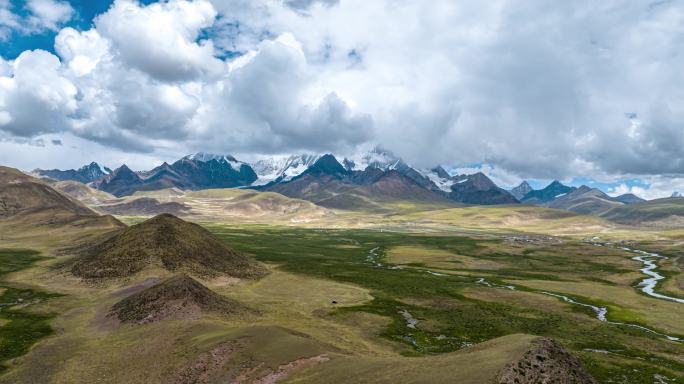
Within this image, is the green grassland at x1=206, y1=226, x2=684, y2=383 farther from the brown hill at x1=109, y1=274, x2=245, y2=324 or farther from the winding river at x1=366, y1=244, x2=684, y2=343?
the brown hill at x1=109, y1=274, x2=245, y2=324

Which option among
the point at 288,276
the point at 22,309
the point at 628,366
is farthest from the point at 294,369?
the point at 288,276

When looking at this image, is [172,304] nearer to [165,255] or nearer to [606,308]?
[165,255]

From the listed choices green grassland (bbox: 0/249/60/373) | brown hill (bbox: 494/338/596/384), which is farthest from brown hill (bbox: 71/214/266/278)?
brown hill (bbox: 494/338/596/384)

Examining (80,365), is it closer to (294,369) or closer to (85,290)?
(294,369)

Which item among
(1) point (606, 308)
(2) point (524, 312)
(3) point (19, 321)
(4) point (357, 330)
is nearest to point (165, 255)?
(3) point (19, 321)

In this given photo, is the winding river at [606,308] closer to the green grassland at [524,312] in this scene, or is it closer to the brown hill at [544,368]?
the green grassland at [524,312]

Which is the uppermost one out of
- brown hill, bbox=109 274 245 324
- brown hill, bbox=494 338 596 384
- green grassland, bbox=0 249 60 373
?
brown hill, bbox=494 338 596 384
